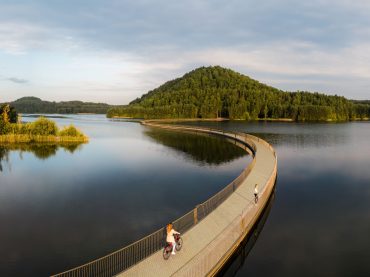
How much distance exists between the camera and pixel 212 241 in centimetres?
2128

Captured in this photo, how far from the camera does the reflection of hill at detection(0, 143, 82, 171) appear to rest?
6800 centimetres

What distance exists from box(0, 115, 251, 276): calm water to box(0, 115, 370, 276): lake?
108 mm

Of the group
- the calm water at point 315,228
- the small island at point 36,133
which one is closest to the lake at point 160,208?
the calm water at point 315,228

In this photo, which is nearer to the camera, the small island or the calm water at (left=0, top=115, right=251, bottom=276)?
the calm water at (left=0, top=115, right=251, bottom=276)

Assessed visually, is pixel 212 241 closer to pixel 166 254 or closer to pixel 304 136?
pixel 166 254

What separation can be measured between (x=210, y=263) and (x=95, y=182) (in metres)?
29.3

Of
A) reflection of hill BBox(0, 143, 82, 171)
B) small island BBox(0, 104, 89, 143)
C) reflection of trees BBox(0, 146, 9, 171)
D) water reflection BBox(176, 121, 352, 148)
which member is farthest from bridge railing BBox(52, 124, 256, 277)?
small island BBox(0, 104, 89, 143)

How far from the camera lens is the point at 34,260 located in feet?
74.6

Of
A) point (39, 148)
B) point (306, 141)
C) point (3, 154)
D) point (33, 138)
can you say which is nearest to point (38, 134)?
point (33, 138)

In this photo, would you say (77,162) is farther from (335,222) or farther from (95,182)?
(335,222)

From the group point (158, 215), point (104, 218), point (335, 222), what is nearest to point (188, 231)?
point (158, 215)

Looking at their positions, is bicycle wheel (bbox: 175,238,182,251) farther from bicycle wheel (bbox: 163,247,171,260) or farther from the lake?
the lake

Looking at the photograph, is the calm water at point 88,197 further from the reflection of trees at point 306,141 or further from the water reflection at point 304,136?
the water reflection at point 304,136

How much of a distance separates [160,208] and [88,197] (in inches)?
378
